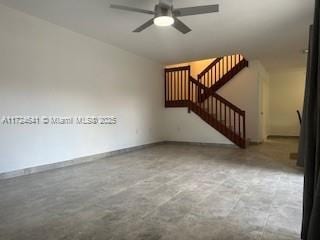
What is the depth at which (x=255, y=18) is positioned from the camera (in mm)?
4285

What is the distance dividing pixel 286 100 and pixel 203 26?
7153mm

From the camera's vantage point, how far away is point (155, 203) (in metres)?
2.79

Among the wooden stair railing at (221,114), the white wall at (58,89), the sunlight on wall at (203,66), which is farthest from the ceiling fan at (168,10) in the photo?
the sunlight on wall at (203,66)

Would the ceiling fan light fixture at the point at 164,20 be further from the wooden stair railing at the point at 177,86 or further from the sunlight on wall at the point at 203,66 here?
the sunlight on wall at the point at 203,66

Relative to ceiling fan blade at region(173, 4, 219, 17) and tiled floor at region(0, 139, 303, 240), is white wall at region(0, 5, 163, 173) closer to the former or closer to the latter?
tiled floor at region(0, 139, 303, 240)

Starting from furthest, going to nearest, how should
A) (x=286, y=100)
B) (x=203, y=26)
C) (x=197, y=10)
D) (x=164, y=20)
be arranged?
(x=286, y=100) → (x=203, y=26) → (x=164, y=20) → (x=197, y=10)

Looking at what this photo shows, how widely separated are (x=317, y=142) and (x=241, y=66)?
723cm

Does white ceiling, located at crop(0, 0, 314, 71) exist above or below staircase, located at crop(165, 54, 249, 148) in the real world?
above

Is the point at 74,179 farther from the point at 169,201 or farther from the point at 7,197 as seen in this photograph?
the point at 169,201

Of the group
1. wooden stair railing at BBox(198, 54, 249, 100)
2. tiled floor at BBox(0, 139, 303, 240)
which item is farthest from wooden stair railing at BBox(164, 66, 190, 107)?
tiled floor at BBox(0, 139, 303, 240)

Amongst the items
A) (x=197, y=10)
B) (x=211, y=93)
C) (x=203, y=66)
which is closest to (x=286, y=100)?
(x=203, y=66)

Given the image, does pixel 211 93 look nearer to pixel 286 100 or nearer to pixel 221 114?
pixel 221 114

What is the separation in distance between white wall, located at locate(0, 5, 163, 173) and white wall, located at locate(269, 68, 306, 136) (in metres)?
6.53

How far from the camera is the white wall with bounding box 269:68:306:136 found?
9.91 metres
